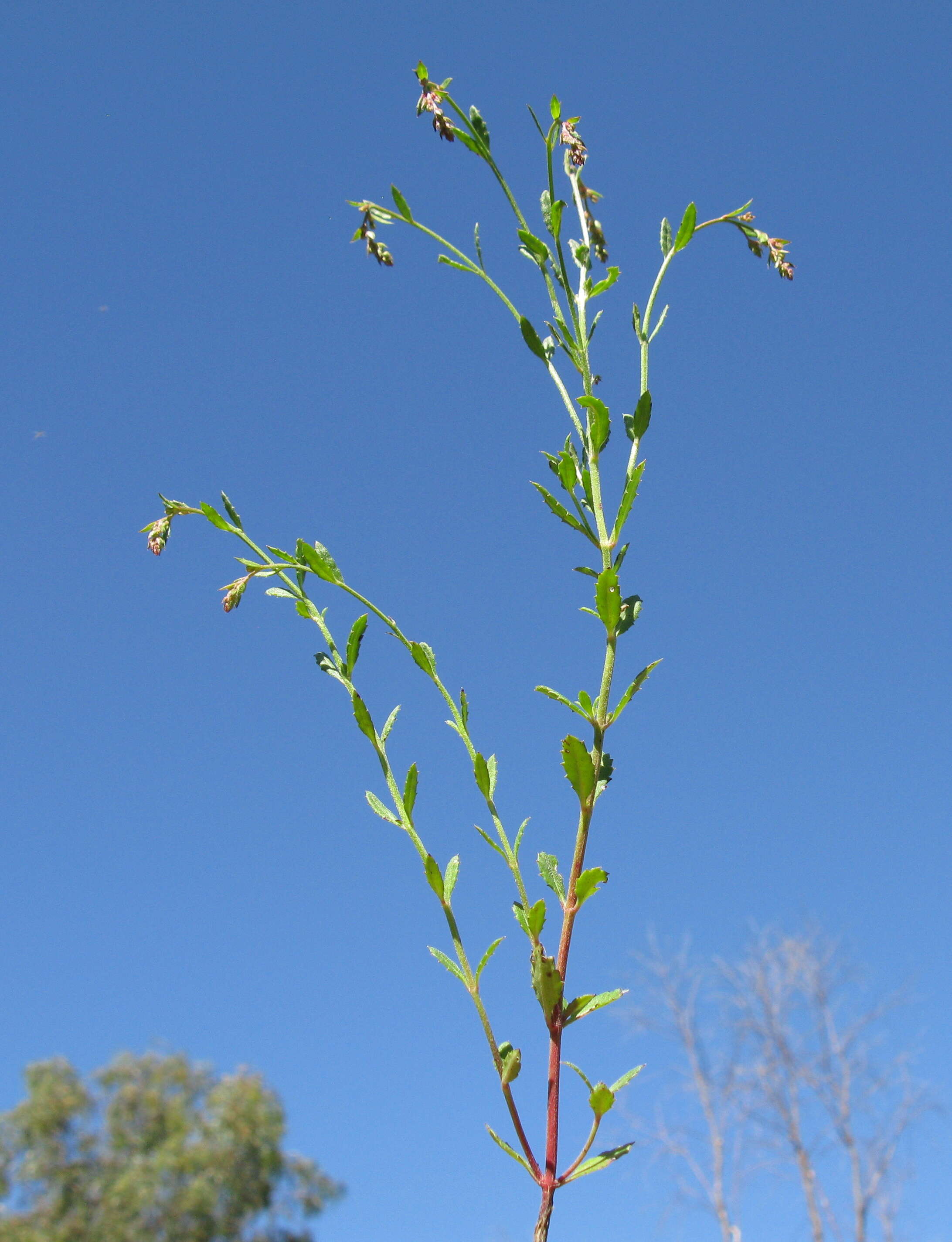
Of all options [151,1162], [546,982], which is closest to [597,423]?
Answer: [546,982]

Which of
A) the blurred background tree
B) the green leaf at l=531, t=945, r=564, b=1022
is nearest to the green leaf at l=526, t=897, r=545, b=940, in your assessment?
the green leaf at l=531, t=945, r=564, b=1022

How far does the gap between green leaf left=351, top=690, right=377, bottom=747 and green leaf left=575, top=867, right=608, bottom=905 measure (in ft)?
0.69

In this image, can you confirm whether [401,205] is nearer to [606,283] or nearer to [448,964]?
[606,283]

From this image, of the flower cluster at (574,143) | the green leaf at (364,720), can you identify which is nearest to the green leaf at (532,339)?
the flower cluster at (574,143)

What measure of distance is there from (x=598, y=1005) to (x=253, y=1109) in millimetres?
19758

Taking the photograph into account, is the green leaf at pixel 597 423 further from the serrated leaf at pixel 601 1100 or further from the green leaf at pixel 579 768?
the serrated leaf at pixel 601 1100

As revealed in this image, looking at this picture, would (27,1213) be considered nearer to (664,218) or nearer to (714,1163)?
(714,1163)

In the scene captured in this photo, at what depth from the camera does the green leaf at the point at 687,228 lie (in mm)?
994

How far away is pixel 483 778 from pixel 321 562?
25 cm

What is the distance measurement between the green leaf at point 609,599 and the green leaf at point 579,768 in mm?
113

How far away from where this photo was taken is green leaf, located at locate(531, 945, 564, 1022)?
27.3 inches

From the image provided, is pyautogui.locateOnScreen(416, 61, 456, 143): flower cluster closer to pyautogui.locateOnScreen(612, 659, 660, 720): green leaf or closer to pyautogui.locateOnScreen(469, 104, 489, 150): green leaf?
pyautogui.locateOnScreen(469, 104, 489, 150): green leaf

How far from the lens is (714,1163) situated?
40.4ft

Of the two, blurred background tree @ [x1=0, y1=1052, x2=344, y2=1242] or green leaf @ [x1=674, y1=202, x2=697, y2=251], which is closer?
green leaf @ [x1=674, y1=202, x2=697, y2=251]
